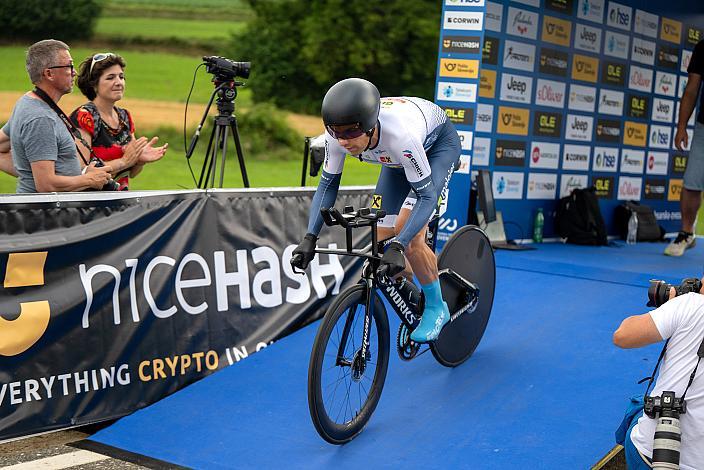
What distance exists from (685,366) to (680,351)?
0.20ft

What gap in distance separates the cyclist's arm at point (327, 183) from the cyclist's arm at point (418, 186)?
0.35 meters

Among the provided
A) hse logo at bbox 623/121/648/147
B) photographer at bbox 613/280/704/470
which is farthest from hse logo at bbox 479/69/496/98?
photographer at bbox 613/280/704/470

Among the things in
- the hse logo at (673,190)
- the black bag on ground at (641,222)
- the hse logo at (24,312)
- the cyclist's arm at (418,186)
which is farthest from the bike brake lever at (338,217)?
the hse logo at (673,190)

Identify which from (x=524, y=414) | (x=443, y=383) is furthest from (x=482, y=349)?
(x=524, y=414)

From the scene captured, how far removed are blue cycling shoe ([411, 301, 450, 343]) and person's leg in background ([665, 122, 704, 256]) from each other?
494cm

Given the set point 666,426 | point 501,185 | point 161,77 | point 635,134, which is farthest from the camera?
point 161,77

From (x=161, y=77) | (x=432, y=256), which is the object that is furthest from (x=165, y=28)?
(x=432, y=256)

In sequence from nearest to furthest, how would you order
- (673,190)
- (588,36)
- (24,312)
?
(24,312), (588,36), (673,190)

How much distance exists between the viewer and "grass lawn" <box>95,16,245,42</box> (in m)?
33.6

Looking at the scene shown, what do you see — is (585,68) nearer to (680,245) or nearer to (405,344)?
(680,245)

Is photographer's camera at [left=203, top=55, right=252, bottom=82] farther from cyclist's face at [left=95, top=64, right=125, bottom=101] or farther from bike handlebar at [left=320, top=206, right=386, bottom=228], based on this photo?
bike handlebar at [left=320, top=206, right=386, bottom=228]

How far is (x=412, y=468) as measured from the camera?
13.6 feet

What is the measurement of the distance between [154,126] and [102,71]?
23995mm

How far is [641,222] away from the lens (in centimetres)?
1118
